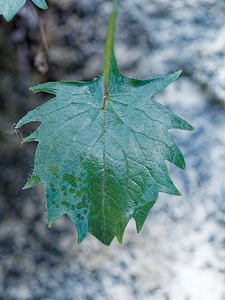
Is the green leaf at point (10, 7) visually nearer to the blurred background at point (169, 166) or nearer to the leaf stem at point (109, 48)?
the leaf stem at point (109, 48)

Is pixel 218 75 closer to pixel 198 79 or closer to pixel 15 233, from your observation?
pixel 198 79

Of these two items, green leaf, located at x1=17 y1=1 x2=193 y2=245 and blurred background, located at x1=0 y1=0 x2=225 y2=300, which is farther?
blurred background, located at x1=0 y1=0 x2=225 y2=300

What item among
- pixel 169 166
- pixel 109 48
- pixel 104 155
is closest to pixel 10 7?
pixel 109 48

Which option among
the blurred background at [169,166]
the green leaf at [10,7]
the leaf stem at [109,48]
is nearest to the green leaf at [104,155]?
the leaf stem at [109,48]

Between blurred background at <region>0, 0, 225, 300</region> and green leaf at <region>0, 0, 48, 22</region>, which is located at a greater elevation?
green leaf at <region>0, 0, 48, 22</region>

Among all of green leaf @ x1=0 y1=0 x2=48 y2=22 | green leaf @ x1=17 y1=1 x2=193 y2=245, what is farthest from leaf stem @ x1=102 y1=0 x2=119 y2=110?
green leaf @ x1=0 y1=0 x2=48 y2=22

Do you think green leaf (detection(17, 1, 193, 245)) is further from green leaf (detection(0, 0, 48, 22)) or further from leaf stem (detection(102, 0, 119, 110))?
green leaf (detection(0, 0, 48, 22))
